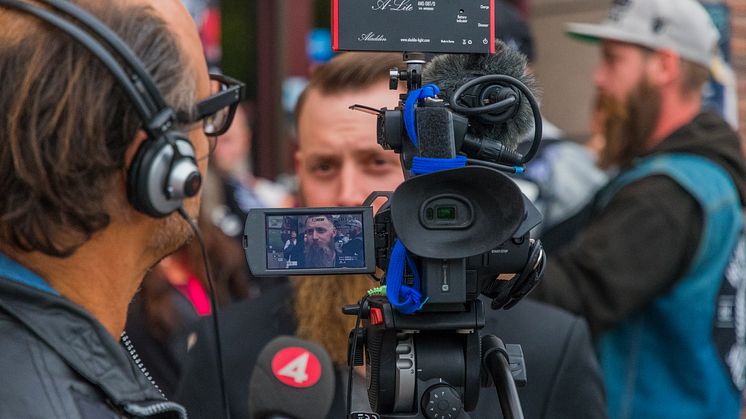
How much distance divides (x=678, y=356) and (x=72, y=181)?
243cm

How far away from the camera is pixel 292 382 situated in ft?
6.63

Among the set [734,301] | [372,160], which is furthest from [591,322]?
[372,160]

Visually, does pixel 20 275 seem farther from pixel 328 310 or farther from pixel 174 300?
pixel 174 300

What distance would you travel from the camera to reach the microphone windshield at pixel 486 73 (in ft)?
5.13

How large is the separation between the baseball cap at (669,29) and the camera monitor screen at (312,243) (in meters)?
2.70

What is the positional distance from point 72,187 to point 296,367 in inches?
28.0

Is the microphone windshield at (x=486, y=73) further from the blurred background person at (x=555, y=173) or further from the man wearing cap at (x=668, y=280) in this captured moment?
the blurred background person at (x=555, y=173)

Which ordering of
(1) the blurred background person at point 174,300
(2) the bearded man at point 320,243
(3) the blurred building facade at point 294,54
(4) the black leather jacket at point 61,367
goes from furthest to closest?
(3) the blurred building facade at point 294,54, (1) the blurred background person at point 174,300, (2) the bearded man at point 320,243, (4) the black leather jacket at point 61,367

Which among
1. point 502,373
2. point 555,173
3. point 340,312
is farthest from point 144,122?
point 555,173

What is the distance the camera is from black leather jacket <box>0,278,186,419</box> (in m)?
1.44

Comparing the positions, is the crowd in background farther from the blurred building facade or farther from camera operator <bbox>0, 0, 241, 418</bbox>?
the blurred building facade

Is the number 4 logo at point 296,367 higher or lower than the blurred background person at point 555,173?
lower

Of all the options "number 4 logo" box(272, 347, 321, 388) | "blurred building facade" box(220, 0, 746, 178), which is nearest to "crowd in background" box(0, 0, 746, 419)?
"number 4 logo" box(272, 347, 321, 388)

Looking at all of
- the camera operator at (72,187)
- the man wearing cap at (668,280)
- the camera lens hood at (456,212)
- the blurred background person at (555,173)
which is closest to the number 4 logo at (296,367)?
the camera operator at (72,187)
